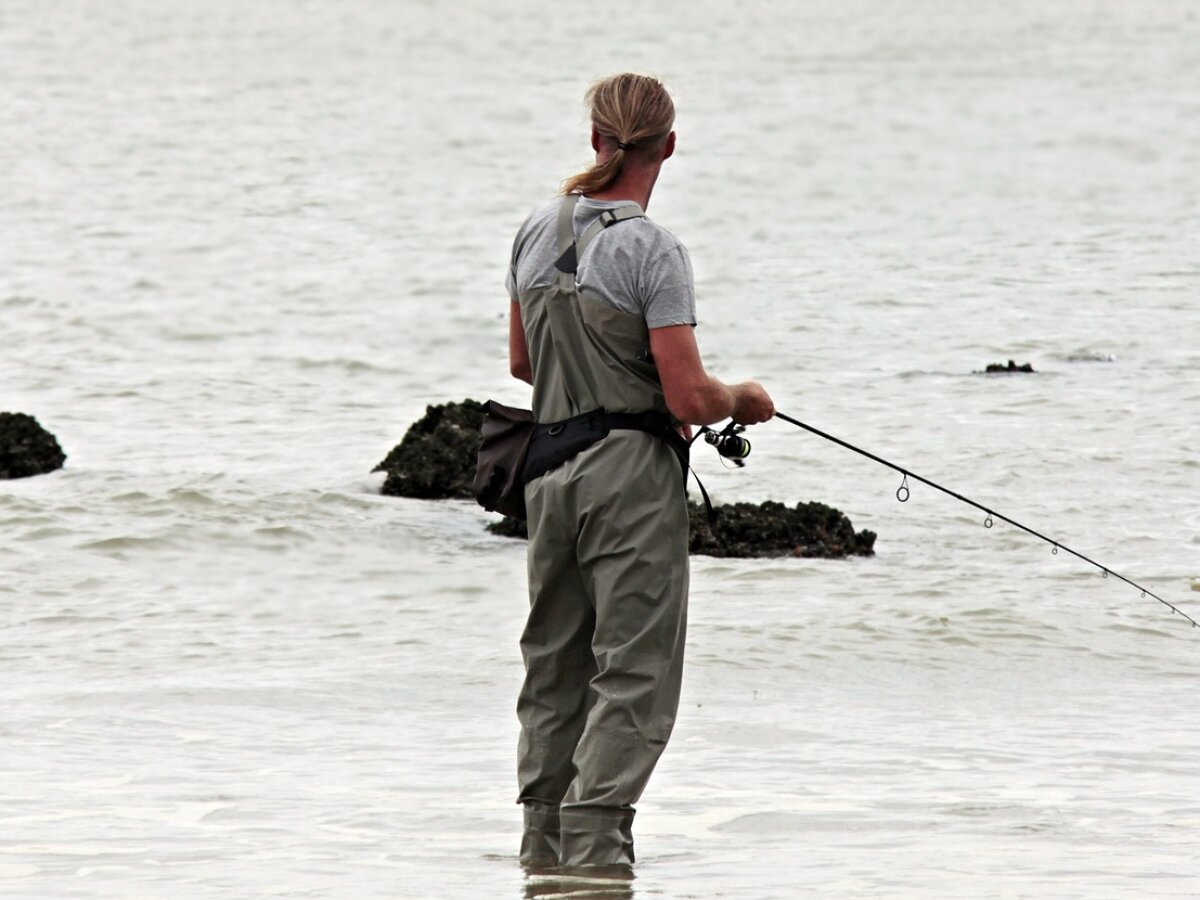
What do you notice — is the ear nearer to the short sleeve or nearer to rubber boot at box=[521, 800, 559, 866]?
the short sleeve

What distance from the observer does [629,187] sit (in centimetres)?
489

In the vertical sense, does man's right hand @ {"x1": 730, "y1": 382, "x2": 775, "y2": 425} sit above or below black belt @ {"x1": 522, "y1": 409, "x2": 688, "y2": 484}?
above

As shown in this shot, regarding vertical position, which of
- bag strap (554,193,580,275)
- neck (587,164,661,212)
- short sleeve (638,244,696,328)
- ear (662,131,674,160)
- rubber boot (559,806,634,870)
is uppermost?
ear (662,131,674,160)

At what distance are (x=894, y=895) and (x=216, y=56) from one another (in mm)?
57126

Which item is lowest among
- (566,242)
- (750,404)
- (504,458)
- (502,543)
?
(502,543)

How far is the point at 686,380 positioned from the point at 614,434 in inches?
10.8

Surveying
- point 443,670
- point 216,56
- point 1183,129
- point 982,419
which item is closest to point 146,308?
point 982,419

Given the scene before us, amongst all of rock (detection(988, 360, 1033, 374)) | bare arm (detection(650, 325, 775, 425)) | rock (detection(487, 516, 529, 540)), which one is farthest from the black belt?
rock (detection(988, 360, 1033, 374))

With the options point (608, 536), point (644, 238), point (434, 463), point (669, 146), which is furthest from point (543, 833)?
point (434, 463)

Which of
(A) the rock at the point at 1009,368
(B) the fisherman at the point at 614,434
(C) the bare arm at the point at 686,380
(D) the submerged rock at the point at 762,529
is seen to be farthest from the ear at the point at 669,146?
(A) the rock at the point at 1009,368

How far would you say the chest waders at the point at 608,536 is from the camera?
15.9 feet

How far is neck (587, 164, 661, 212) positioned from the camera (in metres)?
4.88

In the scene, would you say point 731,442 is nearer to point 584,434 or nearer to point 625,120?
point 584,434

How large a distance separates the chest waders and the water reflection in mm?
33
